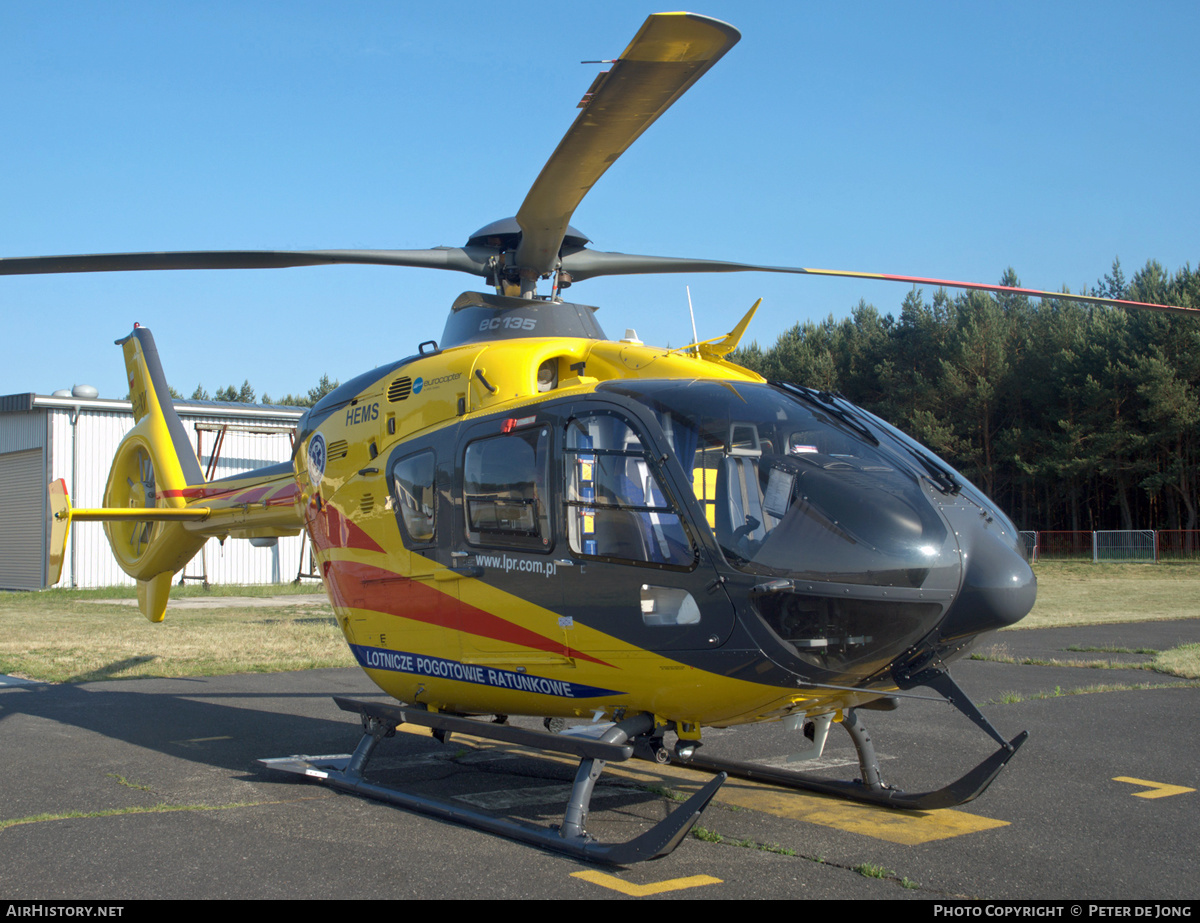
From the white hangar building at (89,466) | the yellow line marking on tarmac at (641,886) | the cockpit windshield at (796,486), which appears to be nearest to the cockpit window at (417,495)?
the cockpit windshield at (796,486)

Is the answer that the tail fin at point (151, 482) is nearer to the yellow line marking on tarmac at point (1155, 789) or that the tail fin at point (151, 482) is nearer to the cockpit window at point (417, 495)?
the cockpit window at point (417, 495)

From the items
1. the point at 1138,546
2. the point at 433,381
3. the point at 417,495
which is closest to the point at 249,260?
the point at 433,381

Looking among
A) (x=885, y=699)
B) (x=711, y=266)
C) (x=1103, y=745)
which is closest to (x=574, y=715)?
(x=885, y=699)

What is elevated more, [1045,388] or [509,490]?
[1045,388]

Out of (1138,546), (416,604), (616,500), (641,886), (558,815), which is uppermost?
(616,500)

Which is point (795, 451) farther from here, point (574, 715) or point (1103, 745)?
point (1103, 745)

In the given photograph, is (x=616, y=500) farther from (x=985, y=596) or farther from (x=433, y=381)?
(x=433, y=381)

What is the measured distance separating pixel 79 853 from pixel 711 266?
215 inches

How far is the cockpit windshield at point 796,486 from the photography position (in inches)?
180

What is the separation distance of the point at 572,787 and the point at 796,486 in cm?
225

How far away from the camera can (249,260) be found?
6.46 metres

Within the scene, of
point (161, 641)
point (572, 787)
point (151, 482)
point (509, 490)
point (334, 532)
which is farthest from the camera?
point (161, 641)

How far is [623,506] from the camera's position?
16.7 ft

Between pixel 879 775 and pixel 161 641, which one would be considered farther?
pixel 161 641
